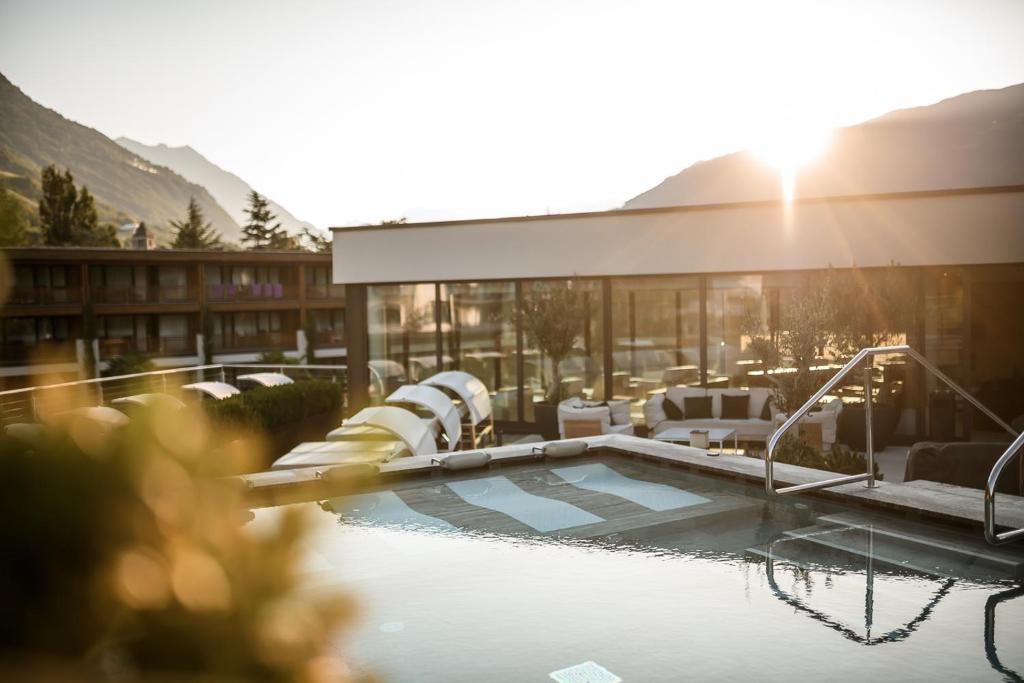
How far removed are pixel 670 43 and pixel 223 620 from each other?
97.5 feet

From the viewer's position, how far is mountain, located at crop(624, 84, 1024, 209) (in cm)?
8950

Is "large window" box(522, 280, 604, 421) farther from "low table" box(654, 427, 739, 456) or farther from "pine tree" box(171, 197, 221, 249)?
"pine tree" box(171, 197, 221, 249)

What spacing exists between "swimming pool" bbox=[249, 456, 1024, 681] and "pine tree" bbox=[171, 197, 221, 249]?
249 feet

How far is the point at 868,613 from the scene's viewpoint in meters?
5.47

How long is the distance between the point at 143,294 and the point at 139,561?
46.7 metres

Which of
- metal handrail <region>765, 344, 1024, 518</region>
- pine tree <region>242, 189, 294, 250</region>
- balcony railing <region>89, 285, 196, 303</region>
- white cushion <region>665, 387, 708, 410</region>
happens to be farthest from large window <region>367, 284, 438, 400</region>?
pine tree <region>242, 189, 294, 250</region>

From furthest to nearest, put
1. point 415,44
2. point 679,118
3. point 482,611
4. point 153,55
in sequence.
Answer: point 679,118, point 153,55, point 415,44, point 482,611

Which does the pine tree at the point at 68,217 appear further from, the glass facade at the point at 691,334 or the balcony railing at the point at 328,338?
the glass facade at the point at 691,334

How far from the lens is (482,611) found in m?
5.73

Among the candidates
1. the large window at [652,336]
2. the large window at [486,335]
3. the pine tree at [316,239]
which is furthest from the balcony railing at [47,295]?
the pine tree at [316,239]

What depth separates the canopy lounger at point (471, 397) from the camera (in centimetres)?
1394

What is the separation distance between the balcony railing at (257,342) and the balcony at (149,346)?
1.43m

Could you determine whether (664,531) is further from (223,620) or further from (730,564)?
(223,620)

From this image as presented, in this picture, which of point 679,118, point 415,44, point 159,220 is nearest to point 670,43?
point 415,44
